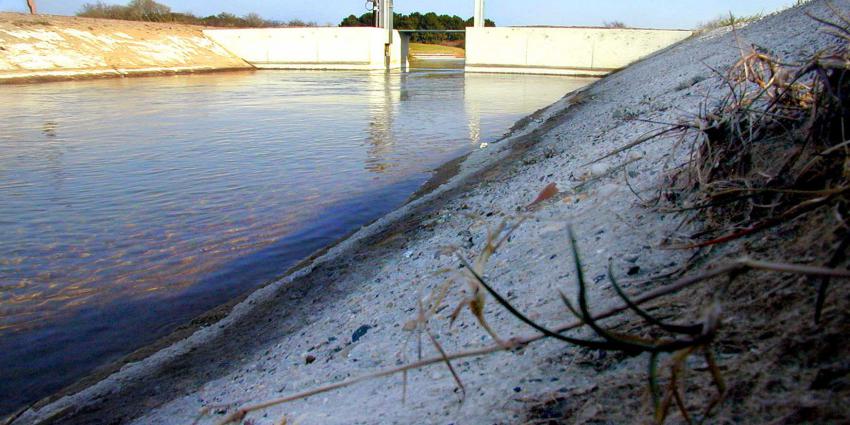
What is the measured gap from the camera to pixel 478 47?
3947 centimetres

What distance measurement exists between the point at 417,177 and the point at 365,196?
1256 millimetres

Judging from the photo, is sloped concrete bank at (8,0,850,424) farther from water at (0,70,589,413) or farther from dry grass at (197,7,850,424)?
water at (0,70,589,413)

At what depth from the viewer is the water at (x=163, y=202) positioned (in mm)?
4234

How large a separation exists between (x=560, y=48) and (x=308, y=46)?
1682cm

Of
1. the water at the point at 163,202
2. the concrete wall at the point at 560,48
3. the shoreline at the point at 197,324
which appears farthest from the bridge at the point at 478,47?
the shoreline at the point at 197,324

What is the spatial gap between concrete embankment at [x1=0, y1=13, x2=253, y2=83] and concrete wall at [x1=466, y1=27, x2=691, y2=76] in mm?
15405

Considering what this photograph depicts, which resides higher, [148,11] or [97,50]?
[148,11]

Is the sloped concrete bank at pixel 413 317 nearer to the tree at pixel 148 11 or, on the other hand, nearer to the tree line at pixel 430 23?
the tree at pixel 148 11

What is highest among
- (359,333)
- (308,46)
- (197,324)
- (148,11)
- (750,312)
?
(148,11)

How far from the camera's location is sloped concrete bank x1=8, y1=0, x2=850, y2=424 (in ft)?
6.33

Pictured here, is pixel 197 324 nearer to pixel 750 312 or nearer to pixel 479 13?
pixel 750 312

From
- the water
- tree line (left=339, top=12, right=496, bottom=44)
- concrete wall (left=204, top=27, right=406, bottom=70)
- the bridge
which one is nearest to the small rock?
the water

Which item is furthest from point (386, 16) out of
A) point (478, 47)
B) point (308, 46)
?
point (478, 47)

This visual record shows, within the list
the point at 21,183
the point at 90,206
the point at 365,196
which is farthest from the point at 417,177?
the point at 21,183
